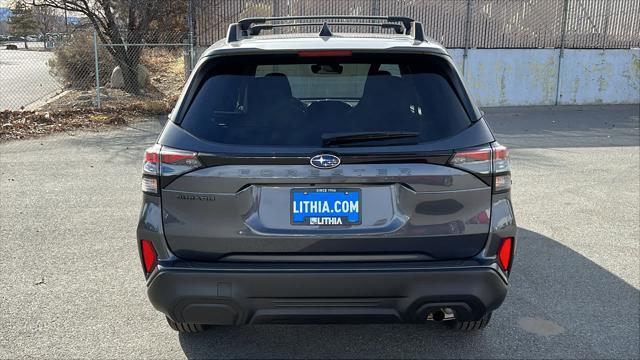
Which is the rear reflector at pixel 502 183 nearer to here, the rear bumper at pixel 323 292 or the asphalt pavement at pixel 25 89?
the rear bumper at pixel 323 292

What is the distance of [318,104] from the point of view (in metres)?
2.92

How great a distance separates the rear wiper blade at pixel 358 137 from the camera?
2762 mm

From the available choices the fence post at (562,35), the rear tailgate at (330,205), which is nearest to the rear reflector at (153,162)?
the rear tailgate at (330,205)

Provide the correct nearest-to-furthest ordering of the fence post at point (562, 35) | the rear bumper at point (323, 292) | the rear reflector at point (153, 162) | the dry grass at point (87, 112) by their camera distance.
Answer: the rear bumper at point (323, 292) < the rear reflector at point (153, 162) < the dry grass at point (87, 112) < the fence post at point (562, 35)

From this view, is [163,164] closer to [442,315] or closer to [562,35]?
[442,315]

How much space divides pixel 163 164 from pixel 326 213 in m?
0.84

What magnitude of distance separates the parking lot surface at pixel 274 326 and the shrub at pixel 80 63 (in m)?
9.31

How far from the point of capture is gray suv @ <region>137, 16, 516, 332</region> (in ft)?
8.95

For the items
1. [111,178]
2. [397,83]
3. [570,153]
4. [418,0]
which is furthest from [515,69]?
[397,83]

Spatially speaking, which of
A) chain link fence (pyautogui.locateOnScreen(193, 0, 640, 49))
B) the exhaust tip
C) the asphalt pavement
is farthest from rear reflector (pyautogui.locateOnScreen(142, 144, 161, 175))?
the asphalt pavement

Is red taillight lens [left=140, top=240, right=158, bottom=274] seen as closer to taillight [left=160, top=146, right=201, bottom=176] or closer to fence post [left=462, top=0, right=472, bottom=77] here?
taillight [left=160, top=146, right=201, bottom=176]

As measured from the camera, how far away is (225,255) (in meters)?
2.79

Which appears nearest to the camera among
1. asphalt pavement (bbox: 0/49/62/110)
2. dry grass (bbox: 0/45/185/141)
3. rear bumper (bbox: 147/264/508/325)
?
rear bumper (bbox: 147/264/508/325)

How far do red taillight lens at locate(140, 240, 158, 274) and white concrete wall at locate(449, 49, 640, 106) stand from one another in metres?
13.3
